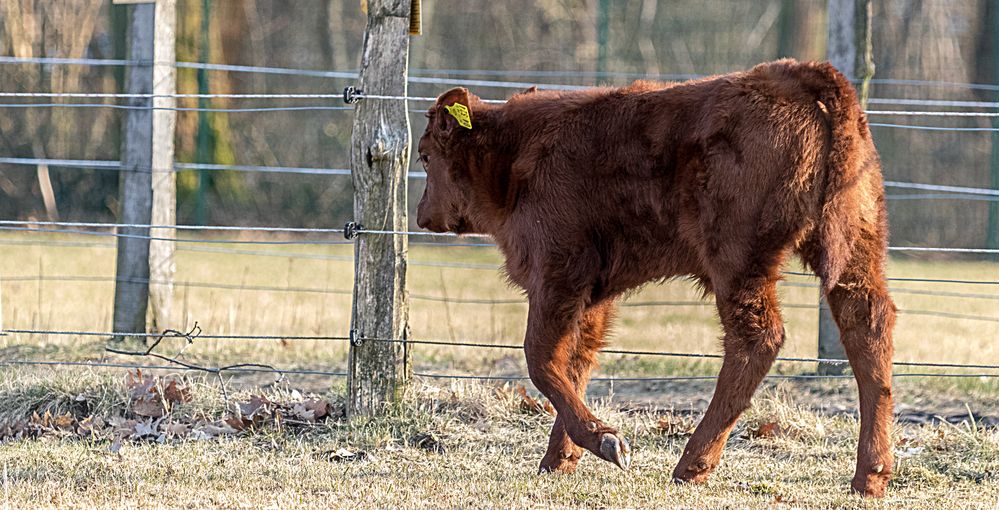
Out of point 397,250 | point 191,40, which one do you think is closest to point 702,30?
point 191,40

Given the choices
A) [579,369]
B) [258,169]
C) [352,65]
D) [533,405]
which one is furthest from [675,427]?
[352,65]

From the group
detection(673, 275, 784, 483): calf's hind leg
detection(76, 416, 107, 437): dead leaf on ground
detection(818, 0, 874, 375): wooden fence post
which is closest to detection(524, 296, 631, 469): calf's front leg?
detection(673, 275, 784, 483): calf's hind leg

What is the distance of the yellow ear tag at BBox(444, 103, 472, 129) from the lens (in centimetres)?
466

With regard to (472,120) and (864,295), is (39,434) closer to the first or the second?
(472,120)

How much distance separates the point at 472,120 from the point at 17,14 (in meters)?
13.2

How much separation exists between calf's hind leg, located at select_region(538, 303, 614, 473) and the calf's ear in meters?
0.91

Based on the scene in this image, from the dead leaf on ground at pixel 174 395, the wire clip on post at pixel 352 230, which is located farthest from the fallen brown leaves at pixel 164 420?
the wire clip on post at pixel 352 230

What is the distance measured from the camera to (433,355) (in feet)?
24.5

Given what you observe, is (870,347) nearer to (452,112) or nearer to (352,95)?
(452,112)

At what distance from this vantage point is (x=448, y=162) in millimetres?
4820

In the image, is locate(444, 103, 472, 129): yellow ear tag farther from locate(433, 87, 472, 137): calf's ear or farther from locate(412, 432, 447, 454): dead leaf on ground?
locate(412, 432, 447, 454): dead leaf on ground

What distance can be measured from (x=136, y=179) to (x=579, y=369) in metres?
3.72

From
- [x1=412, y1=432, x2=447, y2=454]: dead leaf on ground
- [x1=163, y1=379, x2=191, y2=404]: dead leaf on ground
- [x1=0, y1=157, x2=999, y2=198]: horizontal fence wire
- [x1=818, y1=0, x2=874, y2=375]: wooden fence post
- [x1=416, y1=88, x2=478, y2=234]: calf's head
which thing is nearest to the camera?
[x1=416, y1=88, x2=478, y2=234]: calf's head

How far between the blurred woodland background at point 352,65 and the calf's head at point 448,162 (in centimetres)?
879
